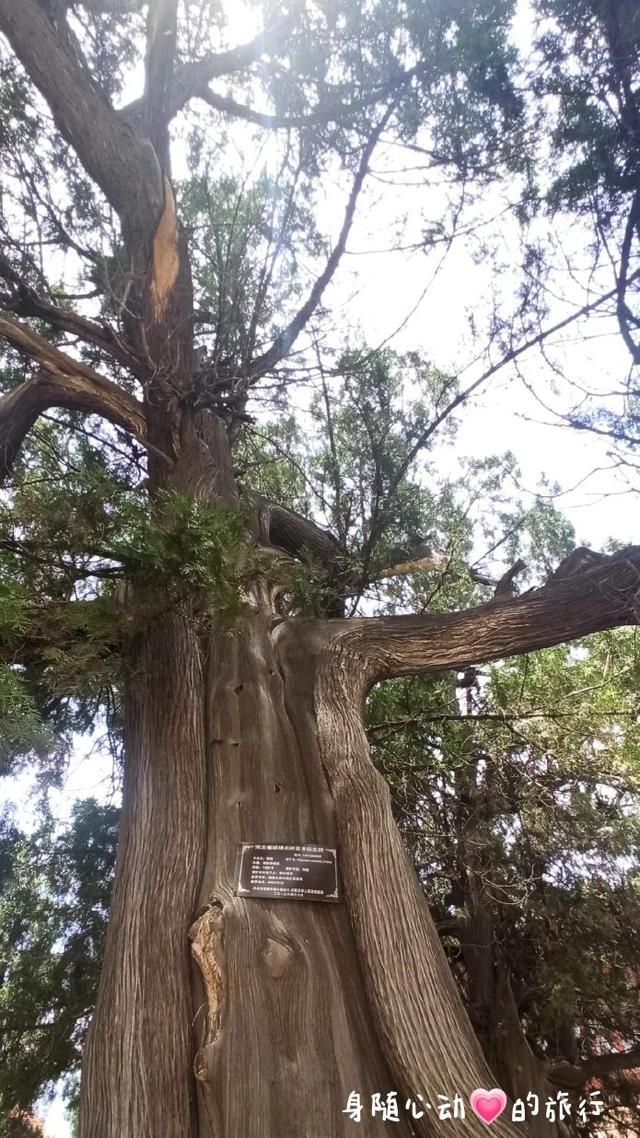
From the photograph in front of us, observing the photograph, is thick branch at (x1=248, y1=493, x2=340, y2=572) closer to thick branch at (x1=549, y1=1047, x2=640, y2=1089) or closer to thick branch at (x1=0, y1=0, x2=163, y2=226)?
thick branch at (x1=0, y1=0, x2=163, y2=226)

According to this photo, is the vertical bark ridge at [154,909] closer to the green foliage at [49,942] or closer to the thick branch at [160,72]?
the green foliage at [49,942]

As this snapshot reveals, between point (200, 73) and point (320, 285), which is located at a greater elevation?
point (200, 73)

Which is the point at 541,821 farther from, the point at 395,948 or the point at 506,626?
the point at 395,948

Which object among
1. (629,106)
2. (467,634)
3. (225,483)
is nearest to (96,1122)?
(467,634)

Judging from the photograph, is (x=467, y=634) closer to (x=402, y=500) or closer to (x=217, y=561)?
(x=217, y=561)

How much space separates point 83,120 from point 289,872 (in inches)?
193

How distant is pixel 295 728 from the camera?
122 inches

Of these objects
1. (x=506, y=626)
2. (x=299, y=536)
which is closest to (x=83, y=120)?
(x=299, y=536)

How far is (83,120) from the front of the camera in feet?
15.6

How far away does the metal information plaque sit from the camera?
99.4 inches

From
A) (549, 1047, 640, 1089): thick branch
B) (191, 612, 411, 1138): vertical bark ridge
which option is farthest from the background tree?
(549, 1047, 640, 1089): thick branch

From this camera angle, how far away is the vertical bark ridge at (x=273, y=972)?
2.06m

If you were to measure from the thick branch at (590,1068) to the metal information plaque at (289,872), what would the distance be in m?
2.96

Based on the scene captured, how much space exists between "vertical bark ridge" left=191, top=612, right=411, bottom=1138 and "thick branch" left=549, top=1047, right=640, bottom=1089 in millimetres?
2944
